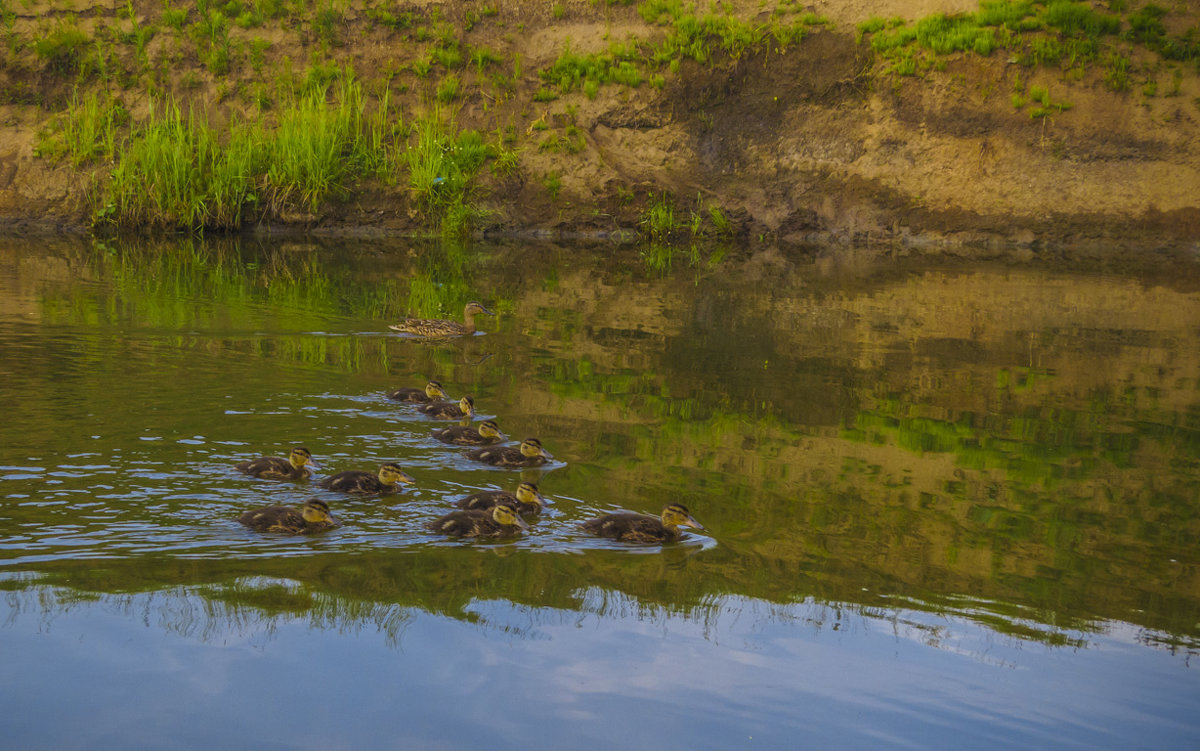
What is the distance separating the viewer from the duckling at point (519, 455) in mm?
8438

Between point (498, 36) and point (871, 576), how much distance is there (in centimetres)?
2626

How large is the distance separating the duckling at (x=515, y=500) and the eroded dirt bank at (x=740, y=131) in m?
20.1

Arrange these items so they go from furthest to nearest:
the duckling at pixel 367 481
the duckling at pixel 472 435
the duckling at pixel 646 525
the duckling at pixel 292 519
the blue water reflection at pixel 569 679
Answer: the duckling at pixel 472 435, the duckling at pixel 367 481, the duckling at pixel 646 525, the duckling at pixel 292 519, the blue water reflection at pixel 569 679

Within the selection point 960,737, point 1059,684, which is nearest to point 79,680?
point 960,737

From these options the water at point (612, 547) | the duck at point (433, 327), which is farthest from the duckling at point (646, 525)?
the duck at point (433, 327)

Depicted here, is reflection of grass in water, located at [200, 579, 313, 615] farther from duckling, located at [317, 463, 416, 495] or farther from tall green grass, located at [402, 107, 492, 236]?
tall green grass, located at [402, 107, 492, 236]

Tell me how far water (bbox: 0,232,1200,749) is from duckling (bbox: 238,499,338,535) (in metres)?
0.12

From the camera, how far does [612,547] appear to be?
6902 millimetres

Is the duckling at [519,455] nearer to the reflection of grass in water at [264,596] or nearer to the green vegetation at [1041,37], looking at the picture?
the reflection of grass in water at [264,596]

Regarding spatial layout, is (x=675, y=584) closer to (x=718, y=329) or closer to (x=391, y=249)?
(x=718, y=329)

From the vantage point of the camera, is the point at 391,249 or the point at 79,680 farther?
the point at 391,249

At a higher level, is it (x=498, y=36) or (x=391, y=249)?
(x=498, y=36)

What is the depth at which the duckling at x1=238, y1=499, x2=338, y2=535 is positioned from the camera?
22.4ft

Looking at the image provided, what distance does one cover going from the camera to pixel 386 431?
930 cm
